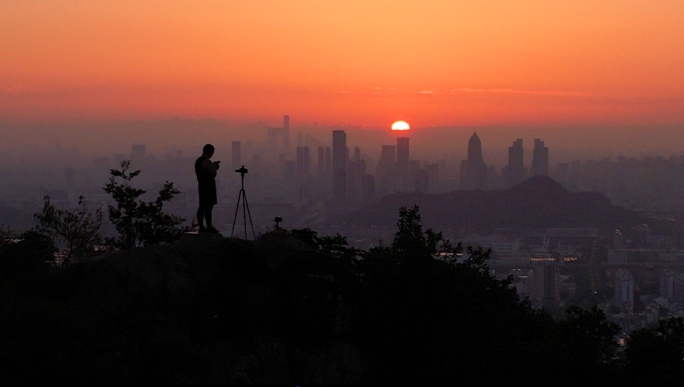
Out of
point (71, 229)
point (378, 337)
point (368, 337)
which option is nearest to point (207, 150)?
point (368, 337)

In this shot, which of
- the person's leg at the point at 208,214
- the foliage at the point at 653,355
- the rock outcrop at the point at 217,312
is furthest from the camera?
the person's leg at the point at 208,214

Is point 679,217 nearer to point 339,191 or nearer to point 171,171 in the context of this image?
point 339,191

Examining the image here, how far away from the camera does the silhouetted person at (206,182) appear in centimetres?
1379

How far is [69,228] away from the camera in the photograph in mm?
22781

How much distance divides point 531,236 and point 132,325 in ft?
425

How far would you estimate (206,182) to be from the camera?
14.0m

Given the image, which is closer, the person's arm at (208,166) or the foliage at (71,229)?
the person's arm at (208,166)

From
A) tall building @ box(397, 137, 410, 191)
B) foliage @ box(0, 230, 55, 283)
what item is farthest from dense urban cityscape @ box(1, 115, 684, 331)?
foliage @ box(0, 230, 55, 283)

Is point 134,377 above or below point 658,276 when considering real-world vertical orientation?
above

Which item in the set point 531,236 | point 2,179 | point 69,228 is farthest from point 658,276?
point 2,179

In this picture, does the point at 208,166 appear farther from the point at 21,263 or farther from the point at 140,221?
the point at 140,221

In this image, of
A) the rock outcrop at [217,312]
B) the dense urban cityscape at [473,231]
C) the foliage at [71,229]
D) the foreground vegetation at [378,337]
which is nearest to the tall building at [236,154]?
the dense urban cityscape at [473,231]

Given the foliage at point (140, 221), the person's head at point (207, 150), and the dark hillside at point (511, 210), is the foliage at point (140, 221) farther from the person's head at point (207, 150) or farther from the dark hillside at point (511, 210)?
the dark hillside at point (511, 210)

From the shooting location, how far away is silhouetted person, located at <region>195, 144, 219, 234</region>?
13789 millimetres
